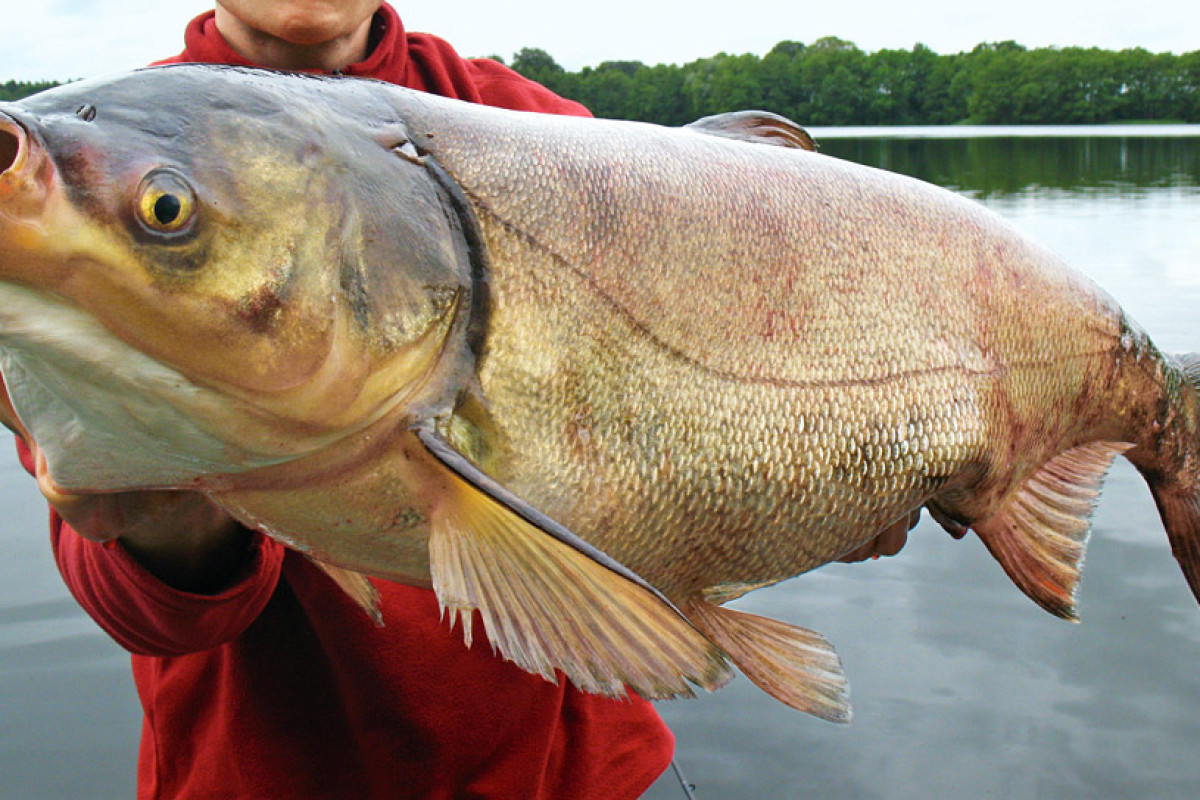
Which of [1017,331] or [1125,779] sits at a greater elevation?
[1017,331]

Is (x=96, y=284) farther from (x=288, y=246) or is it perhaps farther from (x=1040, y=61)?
(x=1040, y=61)

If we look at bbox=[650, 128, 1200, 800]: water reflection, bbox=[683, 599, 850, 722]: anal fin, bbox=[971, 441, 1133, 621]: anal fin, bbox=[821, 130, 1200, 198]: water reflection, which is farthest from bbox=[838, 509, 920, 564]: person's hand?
bbox=[821, 130, 1200, 198]: water reflection

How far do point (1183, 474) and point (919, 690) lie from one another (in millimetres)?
2580

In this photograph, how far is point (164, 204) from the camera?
112cm

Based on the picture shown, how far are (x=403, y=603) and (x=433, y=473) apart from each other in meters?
1.14

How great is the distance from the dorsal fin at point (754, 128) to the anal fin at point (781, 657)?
3.07 ft

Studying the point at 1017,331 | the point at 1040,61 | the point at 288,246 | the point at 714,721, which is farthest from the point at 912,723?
the point at 1040,61

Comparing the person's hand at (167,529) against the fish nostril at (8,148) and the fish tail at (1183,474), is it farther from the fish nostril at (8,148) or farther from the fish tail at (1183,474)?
the fish tail at (1183,474)

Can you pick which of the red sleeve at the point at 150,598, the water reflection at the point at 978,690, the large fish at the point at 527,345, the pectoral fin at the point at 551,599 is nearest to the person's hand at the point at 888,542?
the large fish at the point at 527,345

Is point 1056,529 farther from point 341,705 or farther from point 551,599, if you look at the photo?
point 341,705

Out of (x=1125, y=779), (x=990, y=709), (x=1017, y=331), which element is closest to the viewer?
(x=1017, y=331)

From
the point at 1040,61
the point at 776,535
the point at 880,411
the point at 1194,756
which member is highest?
the point at 1040,61

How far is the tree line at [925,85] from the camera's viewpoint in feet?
182

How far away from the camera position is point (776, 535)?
70.3 inches
